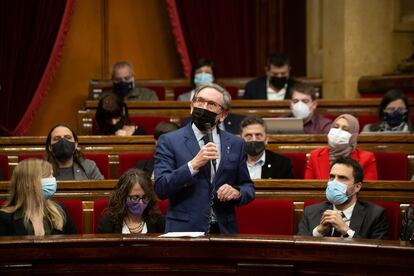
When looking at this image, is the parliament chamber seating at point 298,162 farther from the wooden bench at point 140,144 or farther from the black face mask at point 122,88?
the black face mask at point 122,88

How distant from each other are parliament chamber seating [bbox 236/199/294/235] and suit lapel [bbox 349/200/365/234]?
0.31 metres

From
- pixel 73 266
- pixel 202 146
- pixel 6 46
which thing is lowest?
pixel 73 266

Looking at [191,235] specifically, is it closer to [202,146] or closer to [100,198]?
[202,146]

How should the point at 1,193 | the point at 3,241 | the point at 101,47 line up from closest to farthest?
1. the point at 3,241
2. the point at 1,193
3. the point at 101,47

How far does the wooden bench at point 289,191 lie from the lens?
12.3 ft

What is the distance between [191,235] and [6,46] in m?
3.97

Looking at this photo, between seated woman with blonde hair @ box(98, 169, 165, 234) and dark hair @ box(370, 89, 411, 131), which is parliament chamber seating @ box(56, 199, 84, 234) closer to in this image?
seated woman with blonde hair @ box(98, 169, 165, 234)

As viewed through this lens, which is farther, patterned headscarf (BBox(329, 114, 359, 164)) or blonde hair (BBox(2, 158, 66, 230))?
patterned headscarf (BBox(329, 114, 359, 164))

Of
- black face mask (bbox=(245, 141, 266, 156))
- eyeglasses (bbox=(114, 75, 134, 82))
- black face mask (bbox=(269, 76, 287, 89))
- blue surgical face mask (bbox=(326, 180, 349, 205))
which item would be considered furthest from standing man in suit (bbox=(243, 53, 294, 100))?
blue surgical face mask (bbox=(326, 180, 349, 205))

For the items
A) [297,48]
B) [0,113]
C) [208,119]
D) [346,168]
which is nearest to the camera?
[208,119]

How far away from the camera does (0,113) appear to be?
637cm

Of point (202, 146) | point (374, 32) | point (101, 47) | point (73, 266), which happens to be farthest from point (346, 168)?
point (101, 47)

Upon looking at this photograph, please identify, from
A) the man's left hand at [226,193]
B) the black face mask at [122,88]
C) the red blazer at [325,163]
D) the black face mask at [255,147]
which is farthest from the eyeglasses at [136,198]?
the black face mask at [122,88]

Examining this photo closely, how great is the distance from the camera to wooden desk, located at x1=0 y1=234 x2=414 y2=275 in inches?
102
